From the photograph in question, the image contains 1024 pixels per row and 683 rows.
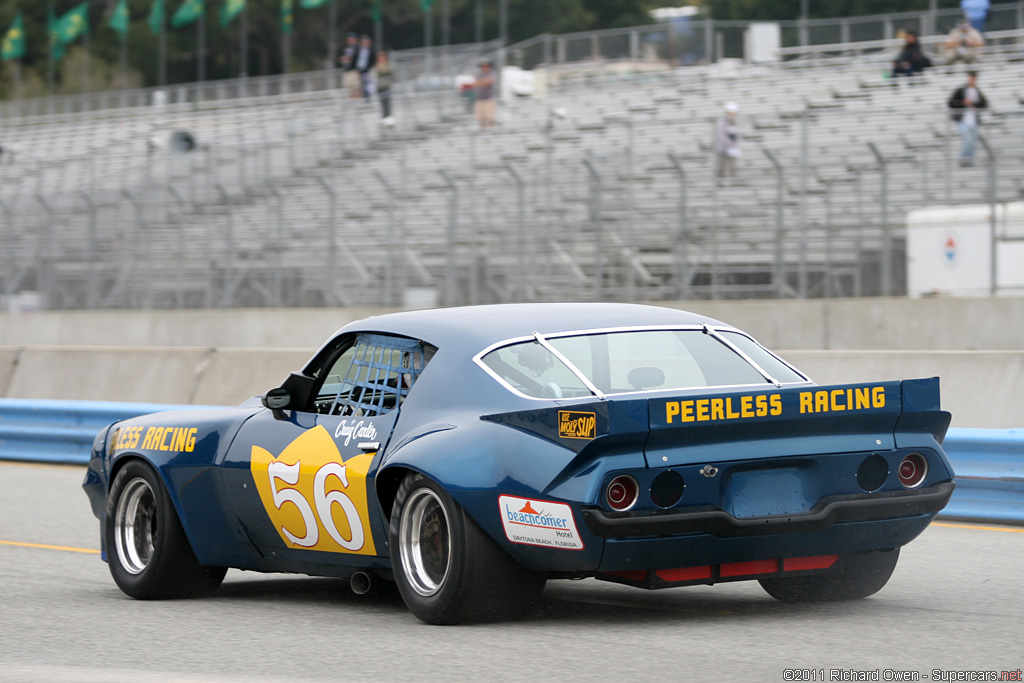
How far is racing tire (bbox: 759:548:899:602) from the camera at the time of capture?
6.73 meters

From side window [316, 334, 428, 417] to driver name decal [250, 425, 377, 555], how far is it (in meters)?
0.20

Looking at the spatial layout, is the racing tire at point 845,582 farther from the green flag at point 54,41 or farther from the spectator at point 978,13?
the green flag at point 54,41

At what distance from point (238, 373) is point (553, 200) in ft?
18.9

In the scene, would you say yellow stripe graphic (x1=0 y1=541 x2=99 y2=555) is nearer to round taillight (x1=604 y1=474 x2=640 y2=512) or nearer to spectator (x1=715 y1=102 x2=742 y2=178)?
round taillight (x1=604 y1=474 x2=640 y2=512)

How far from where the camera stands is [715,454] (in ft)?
19.3

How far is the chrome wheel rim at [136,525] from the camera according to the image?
7.82 metres

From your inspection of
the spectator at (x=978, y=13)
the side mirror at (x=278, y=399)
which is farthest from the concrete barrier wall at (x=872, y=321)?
the spectator at (x=978, y=13)

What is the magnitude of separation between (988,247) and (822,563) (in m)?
11.3

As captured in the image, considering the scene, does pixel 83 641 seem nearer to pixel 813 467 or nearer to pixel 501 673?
pixel 501 673

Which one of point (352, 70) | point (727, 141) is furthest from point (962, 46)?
point (352, 70)

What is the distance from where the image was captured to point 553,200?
69.0ft

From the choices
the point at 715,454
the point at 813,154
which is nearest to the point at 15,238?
the point at 813,154

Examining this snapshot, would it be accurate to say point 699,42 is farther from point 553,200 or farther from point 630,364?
point 630,364

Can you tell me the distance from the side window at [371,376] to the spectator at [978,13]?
25133 mm
